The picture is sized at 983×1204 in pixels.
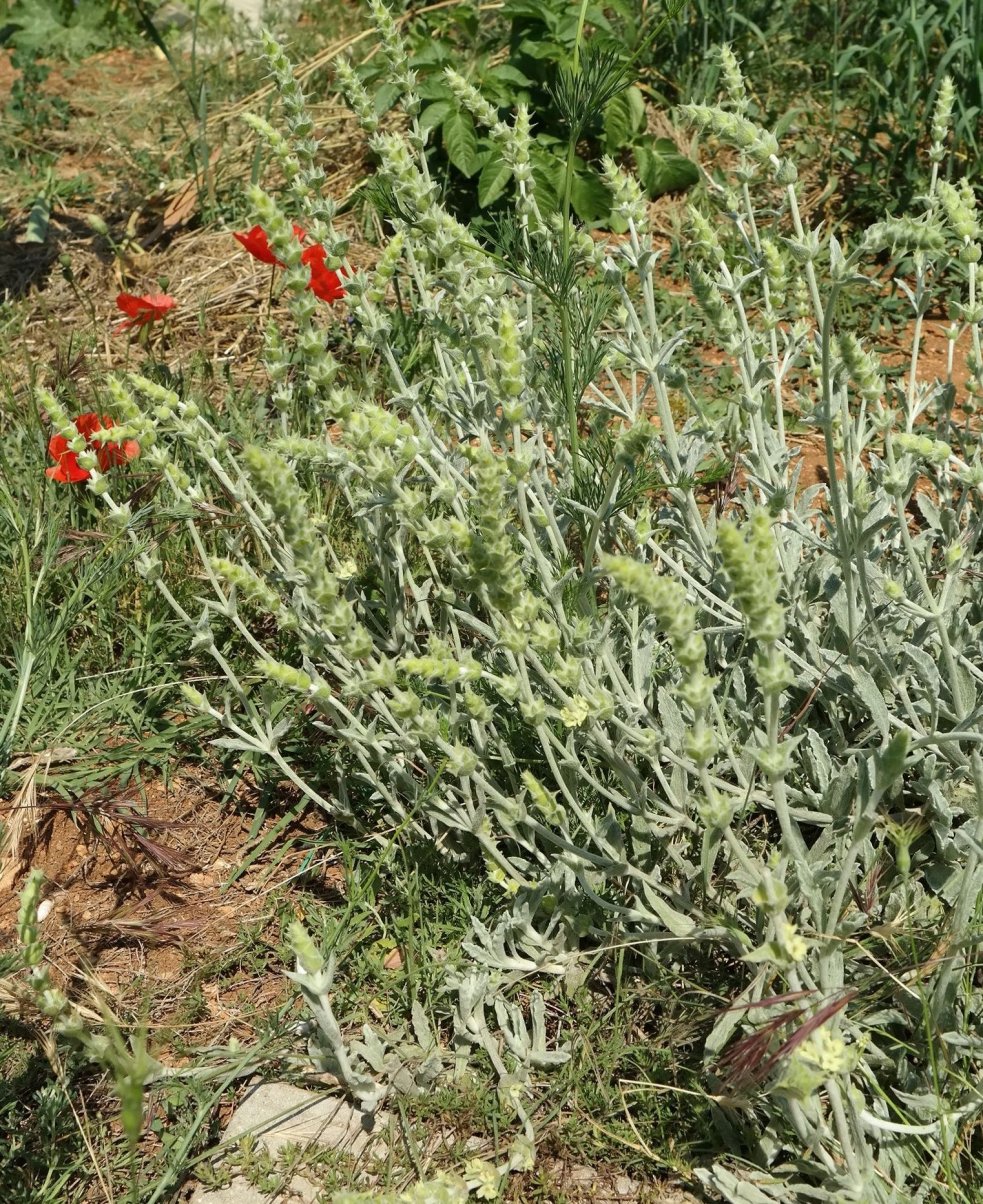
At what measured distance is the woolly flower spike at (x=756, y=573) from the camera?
1257 mm

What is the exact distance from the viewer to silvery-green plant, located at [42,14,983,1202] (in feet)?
5.57

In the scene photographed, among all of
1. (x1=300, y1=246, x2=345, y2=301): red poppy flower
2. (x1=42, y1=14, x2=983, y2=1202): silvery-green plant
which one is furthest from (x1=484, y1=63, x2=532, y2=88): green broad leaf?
(x1=42, y1=14, x2=983, y2=1202): silvery-green plant

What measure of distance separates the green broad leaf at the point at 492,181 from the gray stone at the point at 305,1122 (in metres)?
2.70

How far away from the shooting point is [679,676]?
7.80ft

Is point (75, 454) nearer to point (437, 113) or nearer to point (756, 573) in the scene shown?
point (756, 573)

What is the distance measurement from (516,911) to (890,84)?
10.8 ft

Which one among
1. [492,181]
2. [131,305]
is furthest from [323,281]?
[492,181]

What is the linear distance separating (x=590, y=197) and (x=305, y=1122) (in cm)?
300

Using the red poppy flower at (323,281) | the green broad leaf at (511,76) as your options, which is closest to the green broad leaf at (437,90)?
the green broad leaf at (511,76)

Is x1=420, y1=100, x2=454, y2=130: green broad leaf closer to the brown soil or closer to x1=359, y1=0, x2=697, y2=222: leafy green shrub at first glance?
x1=359, y1=0, x2=697, y2=222: leafy green shrub

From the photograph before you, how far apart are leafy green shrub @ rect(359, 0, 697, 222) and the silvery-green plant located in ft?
5.05

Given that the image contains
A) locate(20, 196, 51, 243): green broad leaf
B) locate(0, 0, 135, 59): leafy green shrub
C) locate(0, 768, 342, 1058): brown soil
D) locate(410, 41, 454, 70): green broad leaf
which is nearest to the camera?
locate(0, 768, 342, 1058): brown soil

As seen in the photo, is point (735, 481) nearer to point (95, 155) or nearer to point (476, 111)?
point (476, 111)

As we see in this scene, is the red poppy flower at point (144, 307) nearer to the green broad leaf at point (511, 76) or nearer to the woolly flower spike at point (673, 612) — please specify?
the green broad leaf at point (511, 76)
